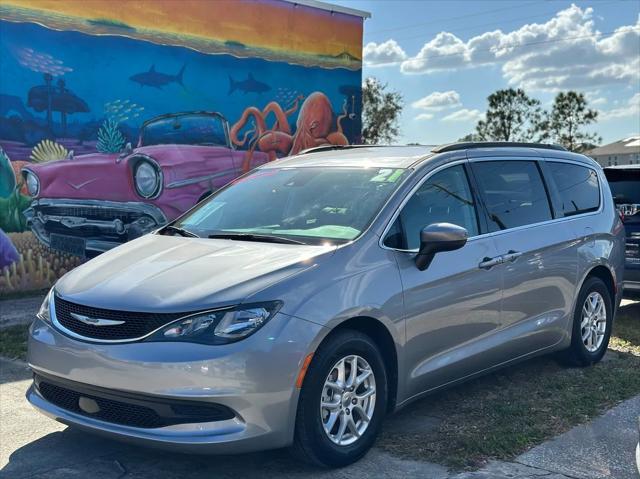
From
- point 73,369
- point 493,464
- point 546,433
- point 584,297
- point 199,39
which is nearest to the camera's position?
point 73,369

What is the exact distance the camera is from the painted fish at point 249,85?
12.9m

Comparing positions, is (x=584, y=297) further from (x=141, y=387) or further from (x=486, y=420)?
(x=141, y=387)

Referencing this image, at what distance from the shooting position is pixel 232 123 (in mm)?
12953

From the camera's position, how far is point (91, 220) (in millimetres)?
10914

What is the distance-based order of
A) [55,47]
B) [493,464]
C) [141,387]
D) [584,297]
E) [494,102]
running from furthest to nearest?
[494,102] < [55,47] < [584,297] < [493,464] < [141,387]

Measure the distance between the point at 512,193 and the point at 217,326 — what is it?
281 centimetres

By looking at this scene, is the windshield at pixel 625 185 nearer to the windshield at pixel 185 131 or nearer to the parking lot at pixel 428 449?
the parking lot at pixel 428 449

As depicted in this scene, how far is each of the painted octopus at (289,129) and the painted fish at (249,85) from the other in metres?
0.30

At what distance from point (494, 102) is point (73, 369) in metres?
48.3

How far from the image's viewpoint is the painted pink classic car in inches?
420

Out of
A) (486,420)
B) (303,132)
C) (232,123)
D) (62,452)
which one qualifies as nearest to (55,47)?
(232,123)

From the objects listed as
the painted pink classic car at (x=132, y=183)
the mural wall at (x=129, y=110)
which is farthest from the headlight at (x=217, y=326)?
the painted pink classic car at (x=132, y=183)

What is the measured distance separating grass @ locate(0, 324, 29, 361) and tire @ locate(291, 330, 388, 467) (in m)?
3.54

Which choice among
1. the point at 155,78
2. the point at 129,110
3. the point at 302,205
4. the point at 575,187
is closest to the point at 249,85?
the point at 155,78
